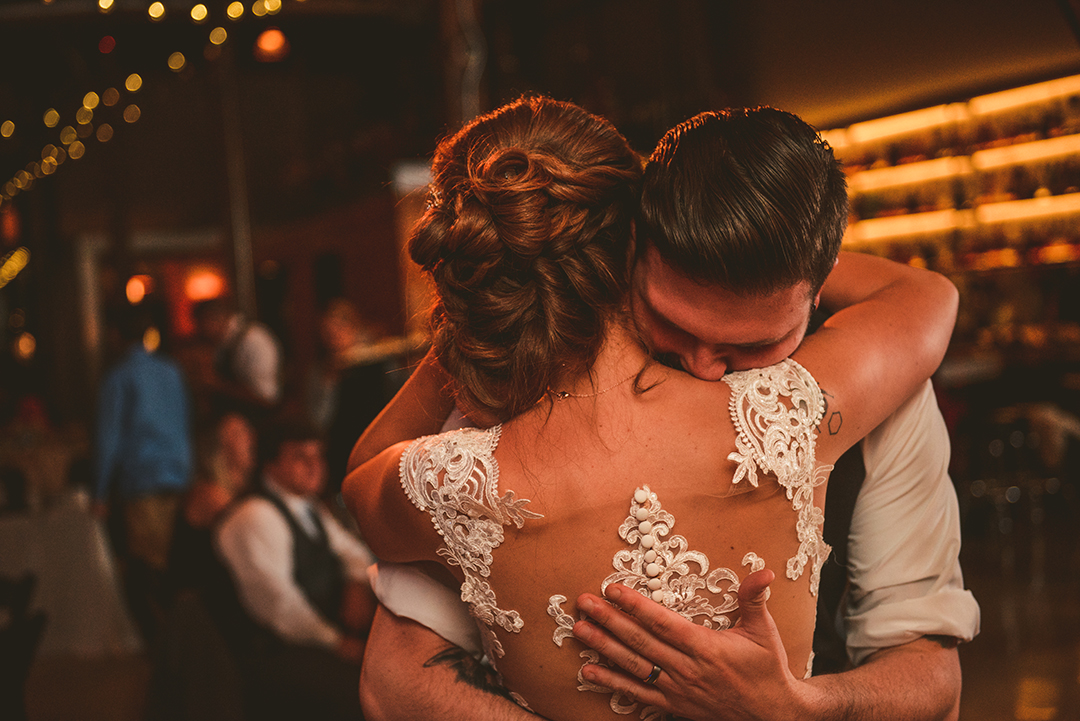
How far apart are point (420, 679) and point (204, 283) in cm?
1395

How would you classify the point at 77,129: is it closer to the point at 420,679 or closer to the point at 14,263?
the point at 14,263

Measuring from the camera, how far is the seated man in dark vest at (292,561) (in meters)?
3.21

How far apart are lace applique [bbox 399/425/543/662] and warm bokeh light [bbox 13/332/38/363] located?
11.8m

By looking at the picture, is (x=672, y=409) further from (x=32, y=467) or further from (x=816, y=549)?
(x=32, y=467)

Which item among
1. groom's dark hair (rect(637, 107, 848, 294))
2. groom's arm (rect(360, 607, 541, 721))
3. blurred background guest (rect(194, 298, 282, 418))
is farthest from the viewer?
blurred background guest (rect(194, 298, 282, 418))

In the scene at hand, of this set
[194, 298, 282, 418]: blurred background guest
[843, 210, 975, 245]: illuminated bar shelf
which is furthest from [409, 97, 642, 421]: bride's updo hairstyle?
A: [843, 210, 975, 245]: illuminated bar shelf

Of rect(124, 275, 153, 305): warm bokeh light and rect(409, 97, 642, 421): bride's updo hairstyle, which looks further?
rect(124, 275, 153, 305): warm bokeh light

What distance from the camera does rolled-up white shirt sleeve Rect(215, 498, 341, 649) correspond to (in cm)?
321

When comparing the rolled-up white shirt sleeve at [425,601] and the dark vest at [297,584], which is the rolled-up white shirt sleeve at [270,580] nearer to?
the dark vest at [297,584]

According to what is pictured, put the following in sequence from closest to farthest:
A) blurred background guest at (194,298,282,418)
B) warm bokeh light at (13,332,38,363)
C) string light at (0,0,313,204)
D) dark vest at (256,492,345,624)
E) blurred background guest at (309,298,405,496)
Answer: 1. dark vest at (256,492,345,624)
2. blurred background guest at (309,298,405,496)
3. blurred background guest at (194,298,282,418)
4. string light at (0,0,313,204)
5. warm bokeh light at (13,332,38,363)

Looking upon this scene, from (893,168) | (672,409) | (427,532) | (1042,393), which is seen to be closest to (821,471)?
(672,409)

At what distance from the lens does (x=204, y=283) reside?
14312mm

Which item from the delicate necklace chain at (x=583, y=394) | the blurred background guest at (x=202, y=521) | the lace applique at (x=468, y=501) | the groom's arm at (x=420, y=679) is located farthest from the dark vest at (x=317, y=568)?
the delicate necklace chain at (x=583, y=394)

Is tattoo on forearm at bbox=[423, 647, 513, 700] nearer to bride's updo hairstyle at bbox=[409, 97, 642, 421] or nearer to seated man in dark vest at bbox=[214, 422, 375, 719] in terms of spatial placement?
bride's updo hairstyle at bbox=[409, 97, 642, 421]
